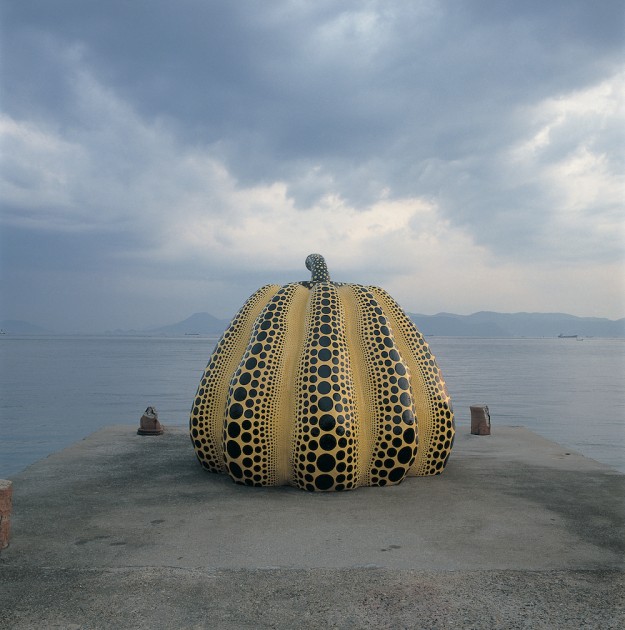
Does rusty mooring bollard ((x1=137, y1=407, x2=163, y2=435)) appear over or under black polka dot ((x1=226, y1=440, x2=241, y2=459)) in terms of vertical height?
under

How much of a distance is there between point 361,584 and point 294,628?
90 centimetres

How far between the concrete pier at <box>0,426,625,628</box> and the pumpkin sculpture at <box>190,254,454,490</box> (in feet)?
1.04

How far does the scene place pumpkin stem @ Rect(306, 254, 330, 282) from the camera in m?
11.1

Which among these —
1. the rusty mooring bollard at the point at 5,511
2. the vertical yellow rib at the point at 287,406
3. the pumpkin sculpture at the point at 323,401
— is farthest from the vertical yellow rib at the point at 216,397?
the rusty mooring bollard at the point at 5,511

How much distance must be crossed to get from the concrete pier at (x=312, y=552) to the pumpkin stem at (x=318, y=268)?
3719mm

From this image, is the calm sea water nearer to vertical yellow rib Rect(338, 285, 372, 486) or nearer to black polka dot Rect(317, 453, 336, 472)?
vertical yellow rib Rect(338, 285, 372, 486)

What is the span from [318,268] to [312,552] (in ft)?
19.4

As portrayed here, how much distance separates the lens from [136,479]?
918 centimetres

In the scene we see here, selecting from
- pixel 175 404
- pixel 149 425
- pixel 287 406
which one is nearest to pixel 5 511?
pixel 287 406

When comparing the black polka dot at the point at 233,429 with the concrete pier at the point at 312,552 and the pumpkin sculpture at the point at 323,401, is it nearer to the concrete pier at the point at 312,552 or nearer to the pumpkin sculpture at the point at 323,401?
the pumpkin sculpture at the point at 323,401

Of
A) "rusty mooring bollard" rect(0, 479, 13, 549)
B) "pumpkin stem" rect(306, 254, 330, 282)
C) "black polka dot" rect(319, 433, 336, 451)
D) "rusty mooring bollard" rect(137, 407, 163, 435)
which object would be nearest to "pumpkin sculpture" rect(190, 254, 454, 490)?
"black polka dot" rect(319, 433, 336, 451)

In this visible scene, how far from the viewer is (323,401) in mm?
8258

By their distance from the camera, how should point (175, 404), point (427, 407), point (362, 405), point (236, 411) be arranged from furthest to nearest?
point (175, 404)
point (427, 407)
point (362, 405)
point (236, 411)

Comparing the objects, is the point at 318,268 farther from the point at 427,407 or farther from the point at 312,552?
the point at 312,552
